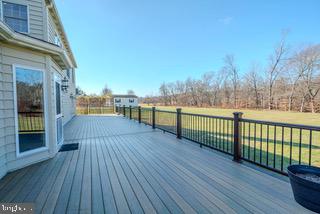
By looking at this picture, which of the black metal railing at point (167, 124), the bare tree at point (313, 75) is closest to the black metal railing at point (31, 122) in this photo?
the black metal railing at point (167, 124)

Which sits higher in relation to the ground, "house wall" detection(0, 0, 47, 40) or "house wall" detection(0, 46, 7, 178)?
"house wall" detection(0, 0, 47, 40)

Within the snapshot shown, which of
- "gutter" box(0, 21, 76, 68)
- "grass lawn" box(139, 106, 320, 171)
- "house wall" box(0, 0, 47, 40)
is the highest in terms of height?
"house wall" box(0, 0, 47, 40)

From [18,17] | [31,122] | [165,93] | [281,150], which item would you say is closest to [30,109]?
[31,122]

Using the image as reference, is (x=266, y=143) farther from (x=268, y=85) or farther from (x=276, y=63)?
(x=276, y=63)

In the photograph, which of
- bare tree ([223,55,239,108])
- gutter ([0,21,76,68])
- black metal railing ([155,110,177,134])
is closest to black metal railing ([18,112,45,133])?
gutter ([0,21,76,68])

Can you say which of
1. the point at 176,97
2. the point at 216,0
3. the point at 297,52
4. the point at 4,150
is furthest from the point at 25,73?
the point at 176,97

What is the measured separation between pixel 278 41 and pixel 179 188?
3160cm

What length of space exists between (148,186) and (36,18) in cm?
565

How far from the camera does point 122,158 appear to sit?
12.6ft

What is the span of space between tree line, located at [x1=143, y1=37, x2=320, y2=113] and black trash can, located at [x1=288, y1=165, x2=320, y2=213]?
2503 centimetres

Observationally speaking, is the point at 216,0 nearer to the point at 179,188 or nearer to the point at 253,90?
the point at 179,188

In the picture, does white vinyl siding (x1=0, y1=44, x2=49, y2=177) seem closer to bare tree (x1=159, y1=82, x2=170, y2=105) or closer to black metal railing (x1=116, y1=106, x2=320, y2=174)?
black metal railing (x1=116, y1=106, x2=320, y2=174)

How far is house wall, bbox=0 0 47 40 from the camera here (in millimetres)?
5281

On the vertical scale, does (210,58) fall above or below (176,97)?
above
